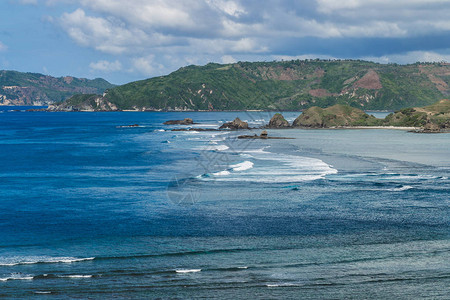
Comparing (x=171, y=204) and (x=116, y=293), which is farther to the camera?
(x=171, y=204)

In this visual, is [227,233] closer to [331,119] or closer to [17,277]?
[17,277]

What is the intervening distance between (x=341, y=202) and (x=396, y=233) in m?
9.14

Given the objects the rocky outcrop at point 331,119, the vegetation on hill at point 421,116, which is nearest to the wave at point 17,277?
the vegetation on hill at point 421,116

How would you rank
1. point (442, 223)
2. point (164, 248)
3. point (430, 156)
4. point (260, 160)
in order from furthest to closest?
point (430, 156)
point (260, 160)
point (442, 223)
point (164, 248)

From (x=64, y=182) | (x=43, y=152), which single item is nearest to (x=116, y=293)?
(x=64, y=182)

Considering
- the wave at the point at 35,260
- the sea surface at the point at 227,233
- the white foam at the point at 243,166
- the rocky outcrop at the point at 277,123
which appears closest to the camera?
the sea surface at the point at 227,233

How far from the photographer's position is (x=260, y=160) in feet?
225

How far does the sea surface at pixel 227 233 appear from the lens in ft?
70.9

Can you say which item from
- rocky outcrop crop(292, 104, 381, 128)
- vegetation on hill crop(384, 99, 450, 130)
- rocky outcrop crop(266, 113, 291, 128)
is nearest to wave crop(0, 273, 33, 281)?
rocky outcrop crop(266, 113, 291, 128)

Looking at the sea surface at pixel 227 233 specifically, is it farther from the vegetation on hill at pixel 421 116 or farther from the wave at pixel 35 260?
the vegetation on hill at pixel 421 116

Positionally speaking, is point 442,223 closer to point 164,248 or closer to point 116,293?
point 164,248

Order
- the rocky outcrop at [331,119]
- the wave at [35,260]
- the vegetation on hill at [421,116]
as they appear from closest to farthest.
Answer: the wave at [35,260] → the vegetation on hill at [421,116] → the rocky outcrop at [331,119]

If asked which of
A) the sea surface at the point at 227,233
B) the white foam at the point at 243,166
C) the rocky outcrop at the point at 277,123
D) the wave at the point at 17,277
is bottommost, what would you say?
the wave at the point at 17,277

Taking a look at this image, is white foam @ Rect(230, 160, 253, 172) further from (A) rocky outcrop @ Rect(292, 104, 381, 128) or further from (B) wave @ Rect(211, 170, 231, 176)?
(A) rocky outcrop @ Rect(292, 104, 381, 128)
